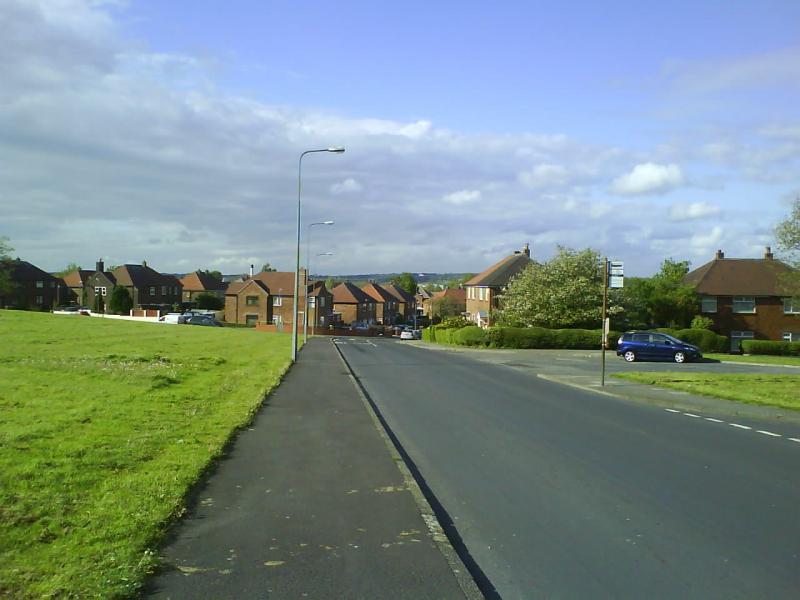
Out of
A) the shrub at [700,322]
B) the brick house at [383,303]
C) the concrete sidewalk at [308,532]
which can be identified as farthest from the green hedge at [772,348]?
the brick house at [383,303]

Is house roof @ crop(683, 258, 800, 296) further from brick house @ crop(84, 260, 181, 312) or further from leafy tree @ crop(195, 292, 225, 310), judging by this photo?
brick house @ crop(84, 260, 181, 312)

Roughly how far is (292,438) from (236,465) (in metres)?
2.24

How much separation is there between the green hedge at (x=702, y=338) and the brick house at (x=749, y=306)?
33.5 ft

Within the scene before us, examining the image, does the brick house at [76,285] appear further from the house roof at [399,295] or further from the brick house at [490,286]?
the brick house at [490,286]

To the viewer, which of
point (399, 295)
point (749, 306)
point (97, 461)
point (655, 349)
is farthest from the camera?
point (399, 295)

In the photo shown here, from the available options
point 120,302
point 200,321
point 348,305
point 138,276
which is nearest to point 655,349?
point 200,321

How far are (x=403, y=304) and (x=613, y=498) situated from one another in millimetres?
150650

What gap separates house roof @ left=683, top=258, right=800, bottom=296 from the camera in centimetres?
5847

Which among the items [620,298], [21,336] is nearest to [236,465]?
[21,336]

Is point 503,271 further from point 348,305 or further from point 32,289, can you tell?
point 32,289

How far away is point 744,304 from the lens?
58.5m

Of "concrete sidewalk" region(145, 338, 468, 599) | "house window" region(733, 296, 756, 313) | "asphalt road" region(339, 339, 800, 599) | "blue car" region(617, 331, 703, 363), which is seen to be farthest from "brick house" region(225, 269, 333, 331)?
"concrete sidewalk" region(145, 338, 468, 599)

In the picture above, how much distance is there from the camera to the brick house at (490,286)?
74562mm

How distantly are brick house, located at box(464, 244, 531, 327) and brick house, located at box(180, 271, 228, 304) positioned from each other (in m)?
63.9
